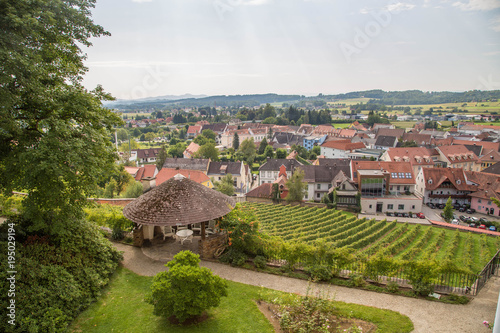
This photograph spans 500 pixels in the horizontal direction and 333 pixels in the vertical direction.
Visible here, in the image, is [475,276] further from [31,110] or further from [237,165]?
[237,165]

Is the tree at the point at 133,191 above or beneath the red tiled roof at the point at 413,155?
beneath

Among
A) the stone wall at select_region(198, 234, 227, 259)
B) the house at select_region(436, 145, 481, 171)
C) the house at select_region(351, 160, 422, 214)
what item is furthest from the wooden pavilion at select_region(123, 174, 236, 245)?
the house at select_region(436, 145, 481, 171)

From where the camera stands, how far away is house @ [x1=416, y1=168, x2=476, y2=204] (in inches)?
2014

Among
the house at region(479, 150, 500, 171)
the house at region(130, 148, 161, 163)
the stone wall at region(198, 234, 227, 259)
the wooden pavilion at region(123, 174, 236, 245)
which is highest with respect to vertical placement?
the wooden pavilion at region(123, 174, 236, 245)

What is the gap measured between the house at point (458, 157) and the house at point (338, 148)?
21.7 m

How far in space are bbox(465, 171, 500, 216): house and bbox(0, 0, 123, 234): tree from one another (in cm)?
5455

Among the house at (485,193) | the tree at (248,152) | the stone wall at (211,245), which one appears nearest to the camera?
the stone wall at (211,245)

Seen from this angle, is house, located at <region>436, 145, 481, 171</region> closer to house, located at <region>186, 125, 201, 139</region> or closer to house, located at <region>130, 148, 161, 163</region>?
house, located at <region>130, 148, 161, 163</region>

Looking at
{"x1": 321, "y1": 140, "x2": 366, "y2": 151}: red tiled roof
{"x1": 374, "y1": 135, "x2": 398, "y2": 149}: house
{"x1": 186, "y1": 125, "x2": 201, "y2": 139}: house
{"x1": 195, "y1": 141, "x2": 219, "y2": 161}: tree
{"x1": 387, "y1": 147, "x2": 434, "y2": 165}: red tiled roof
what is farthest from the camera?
{"x1": 186, "y1": 125, "x2": 201, "y2": 139}: house

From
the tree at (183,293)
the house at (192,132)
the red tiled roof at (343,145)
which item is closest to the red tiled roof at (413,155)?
the red tiled roof at (343,145)

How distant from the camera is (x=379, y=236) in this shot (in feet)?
103

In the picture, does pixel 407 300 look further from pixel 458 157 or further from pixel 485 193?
pixel 458 157

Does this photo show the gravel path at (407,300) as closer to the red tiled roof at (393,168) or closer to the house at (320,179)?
the house at (320,179)

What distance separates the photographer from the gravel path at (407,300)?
8.46m
